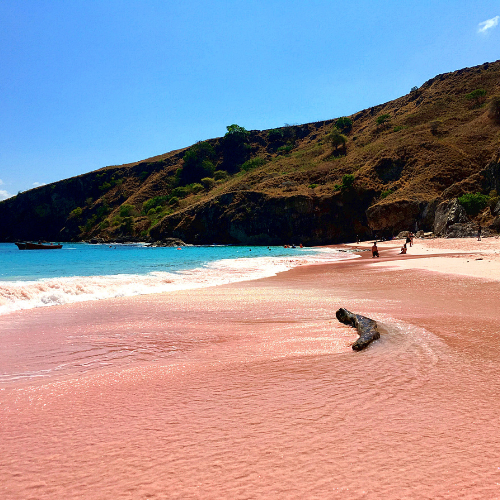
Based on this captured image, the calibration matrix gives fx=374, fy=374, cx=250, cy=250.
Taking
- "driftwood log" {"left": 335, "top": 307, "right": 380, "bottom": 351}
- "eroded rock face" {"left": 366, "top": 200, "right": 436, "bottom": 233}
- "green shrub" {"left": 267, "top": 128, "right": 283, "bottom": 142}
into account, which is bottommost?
"driftwood log" {"left": 335, "top": 307, "right": 380, "bottom": 351}

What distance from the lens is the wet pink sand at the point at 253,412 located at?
2066 mm

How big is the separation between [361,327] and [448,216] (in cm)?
4514

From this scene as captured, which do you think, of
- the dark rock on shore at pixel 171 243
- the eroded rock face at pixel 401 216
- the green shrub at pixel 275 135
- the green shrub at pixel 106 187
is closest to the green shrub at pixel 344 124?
the green shrub at pixel 275 135

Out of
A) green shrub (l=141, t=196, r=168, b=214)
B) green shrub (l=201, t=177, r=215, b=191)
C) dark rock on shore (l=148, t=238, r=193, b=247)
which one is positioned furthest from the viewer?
green shrub (l=201, t=177, r=215, b=191)

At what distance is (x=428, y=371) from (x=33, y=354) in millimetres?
4910

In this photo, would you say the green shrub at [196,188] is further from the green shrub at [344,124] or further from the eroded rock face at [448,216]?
the eroded rock face at [448,216]

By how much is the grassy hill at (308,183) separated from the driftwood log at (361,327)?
42629 mm

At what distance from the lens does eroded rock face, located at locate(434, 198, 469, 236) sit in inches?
1698

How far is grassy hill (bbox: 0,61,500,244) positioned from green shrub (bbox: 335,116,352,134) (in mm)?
462

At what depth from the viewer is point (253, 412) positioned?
116 inches

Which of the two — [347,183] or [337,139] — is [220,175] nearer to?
[337,139]

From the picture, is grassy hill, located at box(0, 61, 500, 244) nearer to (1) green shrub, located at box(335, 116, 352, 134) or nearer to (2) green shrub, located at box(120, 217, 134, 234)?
(2) green shrub, located at box(120, 217, 134, 234)

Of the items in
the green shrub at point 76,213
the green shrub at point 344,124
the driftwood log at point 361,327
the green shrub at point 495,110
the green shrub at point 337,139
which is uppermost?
the green shrub at point 344,124

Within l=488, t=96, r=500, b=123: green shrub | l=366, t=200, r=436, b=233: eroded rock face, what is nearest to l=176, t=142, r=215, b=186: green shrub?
l=366, t=200, r=436, b=233: eroded rock face
